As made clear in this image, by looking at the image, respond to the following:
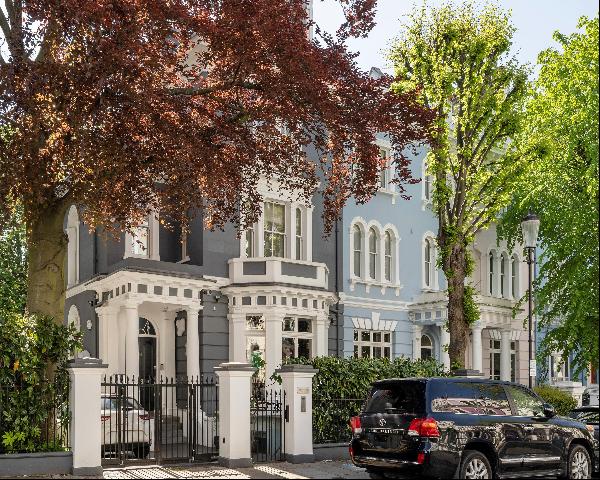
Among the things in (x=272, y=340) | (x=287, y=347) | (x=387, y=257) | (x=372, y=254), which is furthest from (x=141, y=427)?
(x=387, y=257)

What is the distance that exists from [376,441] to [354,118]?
20.4 feet

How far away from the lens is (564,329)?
87.5 ft

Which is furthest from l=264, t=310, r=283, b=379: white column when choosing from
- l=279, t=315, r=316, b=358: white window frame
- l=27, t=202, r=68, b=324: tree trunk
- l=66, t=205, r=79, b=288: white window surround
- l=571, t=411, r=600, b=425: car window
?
l=571, t=411, r=600, b=425: car window

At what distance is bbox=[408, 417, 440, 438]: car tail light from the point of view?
13.5m

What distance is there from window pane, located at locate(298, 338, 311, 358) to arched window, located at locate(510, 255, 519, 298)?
14.4 metres

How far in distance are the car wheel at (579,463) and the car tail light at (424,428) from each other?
11.4ft

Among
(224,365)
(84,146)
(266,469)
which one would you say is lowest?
(266,469)

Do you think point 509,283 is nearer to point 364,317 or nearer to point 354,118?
point 364,317

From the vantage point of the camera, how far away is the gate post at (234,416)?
1716 cm

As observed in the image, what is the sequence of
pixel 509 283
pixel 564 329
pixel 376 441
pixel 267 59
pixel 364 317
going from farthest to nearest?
pixel 509 283
pixel 364 317
pixel 564 329
pixel 267 59
pixel 376 441

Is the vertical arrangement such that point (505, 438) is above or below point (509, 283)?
below

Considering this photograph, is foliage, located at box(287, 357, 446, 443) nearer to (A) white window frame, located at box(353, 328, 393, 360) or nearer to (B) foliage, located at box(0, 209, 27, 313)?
(A) white window frame, located at box(353, 328, 393, 360)

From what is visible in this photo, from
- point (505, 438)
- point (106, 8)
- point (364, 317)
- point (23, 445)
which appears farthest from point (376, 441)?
point (364, 317)

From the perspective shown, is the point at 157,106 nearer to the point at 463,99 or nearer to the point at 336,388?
the point at 336,388
